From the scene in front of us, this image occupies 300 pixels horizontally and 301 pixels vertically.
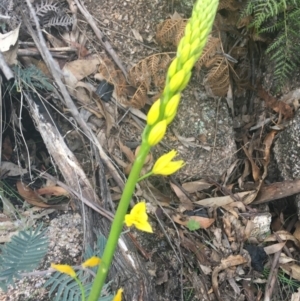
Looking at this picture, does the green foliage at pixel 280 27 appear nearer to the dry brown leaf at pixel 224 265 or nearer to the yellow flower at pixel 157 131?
the dry brown leaf at pixel 224 265

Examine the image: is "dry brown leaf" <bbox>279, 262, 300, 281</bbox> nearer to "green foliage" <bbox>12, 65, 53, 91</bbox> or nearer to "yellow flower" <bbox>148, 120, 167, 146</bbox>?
"green foliage" <bbox>12, 65, 53, 91</bbox>

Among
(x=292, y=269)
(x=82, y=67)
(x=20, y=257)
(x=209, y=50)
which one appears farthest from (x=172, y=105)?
(x=292, y=269)

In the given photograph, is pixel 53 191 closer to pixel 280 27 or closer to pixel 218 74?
pixel 218 74

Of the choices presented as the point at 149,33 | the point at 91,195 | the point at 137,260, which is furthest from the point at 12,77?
the point at 137,260

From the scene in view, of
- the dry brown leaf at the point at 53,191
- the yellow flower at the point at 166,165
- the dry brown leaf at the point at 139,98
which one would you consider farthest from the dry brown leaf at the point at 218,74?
the yellow flower at the point at 166,165

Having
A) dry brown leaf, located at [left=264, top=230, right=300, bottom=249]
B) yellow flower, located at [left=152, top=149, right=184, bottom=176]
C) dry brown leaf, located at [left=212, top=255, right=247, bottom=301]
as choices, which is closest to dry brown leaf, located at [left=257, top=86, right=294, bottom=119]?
dry brown leaf, located at [left=264, top=230, right=300, bottom=249]

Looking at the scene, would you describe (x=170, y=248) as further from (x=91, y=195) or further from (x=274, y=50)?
(x=274, y=50)
